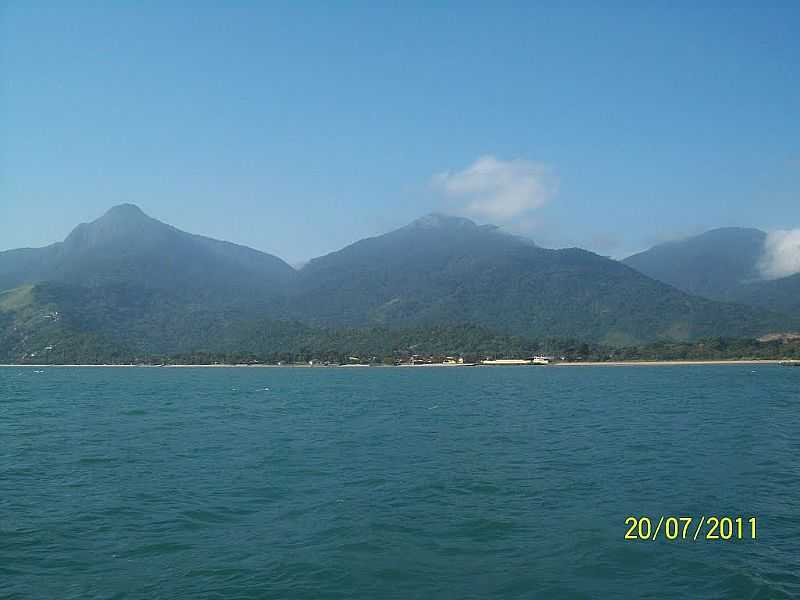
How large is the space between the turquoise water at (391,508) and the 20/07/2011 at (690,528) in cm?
37

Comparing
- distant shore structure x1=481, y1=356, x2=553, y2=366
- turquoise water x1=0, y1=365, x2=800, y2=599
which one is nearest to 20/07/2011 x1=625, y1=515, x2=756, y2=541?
turquoise water x1=0, y1=365, x2=800, y2=599

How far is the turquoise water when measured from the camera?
41.3ft

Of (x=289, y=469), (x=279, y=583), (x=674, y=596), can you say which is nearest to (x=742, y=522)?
(x=674, y=596)

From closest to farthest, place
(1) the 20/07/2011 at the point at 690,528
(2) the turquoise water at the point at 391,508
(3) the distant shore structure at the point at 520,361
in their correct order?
(2) the turquoise water at the point at 391,508 < (1) the 20/07/2011 at the point at 690,528 < (3) the distant shore structure at the point at 520,361

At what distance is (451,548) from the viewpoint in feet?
47.6

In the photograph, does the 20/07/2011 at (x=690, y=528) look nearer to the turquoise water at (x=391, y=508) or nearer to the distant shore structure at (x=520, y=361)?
the turquoise water at (x=391, y=508)

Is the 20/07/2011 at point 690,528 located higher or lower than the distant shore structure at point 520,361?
lower

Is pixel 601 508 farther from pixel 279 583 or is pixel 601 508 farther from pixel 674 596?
pixel 279 583

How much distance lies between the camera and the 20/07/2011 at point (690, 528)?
15.1m

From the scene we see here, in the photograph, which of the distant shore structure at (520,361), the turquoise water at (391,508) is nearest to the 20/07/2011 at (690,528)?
the turquoise water at (391,508)

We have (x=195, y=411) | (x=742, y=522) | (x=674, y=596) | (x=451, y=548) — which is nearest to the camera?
(x=674, y=596)

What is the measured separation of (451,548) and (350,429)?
2151 centimetres

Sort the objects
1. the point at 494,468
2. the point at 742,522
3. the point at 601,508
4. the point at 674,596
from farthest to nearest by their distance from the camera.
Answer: the point at 494,468 → the point at 601,508 → the point at 742,522 → the point at 674,596

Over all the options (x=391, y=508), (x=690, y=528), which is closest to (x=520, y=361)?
(x=391, y=508)
